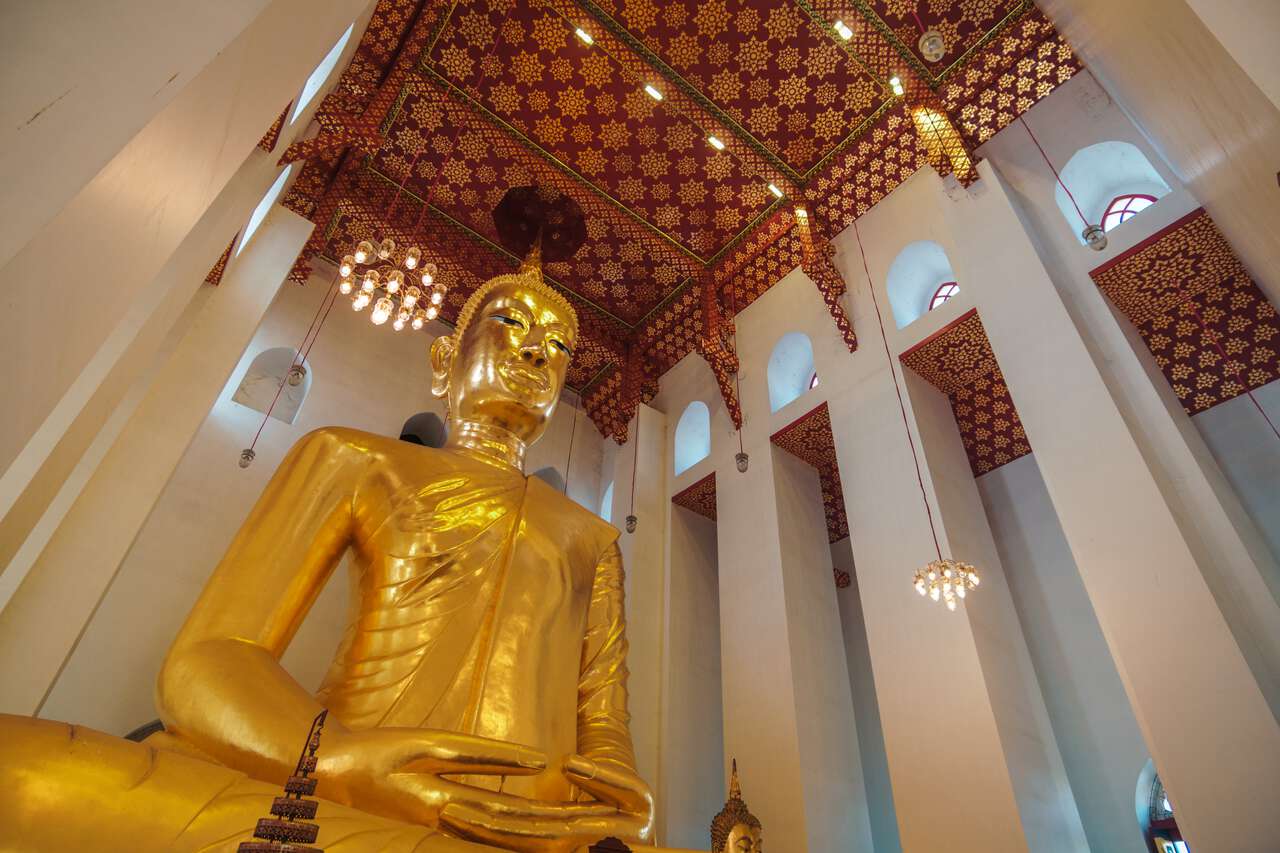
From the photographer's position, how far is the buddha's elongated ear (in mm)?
3216

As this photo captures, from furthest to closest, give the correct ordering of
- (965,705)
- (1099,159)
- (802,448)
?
(802,448) < (1099,159) < (965,705)

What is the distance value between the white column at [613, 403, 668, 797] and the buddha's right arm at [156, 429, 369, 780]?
2489 millimetres

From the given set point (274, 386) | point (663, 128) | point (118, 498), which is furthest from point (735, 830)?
point (663, 128)

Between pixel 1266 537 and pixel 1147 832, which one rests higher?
pixel 1266 537

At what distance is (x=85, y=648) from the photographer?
3.80 meters

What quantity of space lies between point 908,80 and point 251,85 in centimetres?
491

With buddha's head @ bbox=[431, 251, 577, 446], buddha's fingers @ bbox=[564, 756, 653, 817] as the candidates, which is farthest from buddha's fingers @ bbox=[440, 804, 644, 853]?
buddha's head @ bbox=[431, 251, 577, 446]

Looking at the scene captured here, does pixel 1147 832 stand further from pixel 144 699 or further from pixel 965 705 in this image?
pixel 144 699

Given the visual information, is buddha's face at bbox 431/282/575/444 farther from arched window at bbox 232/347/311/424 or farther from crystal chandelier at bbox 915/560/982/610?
arched window at bbox 232/347/311/424

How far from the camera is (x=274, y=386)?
560 centimetres

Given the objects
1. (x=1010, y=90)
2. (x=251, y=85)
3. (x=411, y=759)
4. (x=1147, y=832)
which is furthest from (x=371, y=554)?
(x=1010, y=90)

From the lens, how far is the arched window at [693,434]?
6.62 m

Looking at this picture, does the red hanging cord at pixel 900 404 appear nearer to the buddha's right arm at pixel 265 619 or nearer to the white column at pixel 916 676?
the white column at pixel 916 676

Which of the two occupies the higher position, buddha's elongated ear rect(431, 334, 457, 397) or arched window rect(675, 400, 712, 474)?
arched window rect(675, 400, 712, 474)
